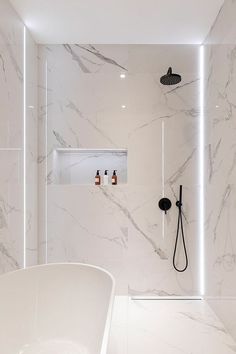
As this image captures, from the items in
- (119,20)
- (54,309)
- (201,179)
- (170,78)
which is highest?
(119,20)

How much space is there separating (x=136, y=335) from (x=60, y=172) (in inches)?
67.7

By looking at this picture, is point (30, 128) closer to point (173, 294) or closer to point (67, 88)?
point (67, 88)

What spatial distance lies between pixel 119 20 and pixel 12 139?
1381 millimetres

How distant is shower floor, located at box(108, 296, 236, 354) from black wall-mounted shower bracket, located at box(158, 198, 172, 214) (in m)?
0.91

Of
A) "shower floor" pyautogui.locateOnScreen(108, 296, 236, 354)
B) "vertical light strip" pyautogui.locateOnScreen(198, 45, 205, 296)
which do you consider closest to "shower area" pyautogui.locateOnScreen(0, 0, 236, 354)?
"vertical light strip" pyautogui.locateOnScreen(198, 45, 205, 296)

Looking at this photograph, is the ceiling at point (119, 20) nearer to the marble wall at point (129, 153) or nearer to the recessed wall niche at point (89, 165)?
the marble wall at point (129, 153)

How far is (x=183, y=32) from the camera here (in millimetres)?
2582

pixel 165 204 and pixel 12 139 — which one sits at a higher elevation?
pixel 12 139

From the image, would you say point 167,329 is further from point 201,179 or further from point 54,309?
point 201,179

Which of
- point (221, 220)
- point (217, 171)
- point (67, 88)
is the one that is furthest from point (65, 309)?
point (67, 88)

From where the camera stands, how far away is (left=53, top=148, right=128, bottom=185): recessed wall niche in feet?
9.64

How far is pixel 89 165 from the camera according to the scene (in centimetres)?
296

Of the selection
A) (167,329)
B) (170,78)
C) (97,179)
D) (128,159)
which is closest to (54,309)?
(167,329)

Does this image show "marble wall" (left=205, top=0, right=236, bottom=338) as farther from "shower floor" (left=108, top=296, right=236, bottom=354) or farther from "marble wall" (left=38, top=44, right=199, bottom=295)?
"marble wall" (left=38, top=44, right=199, bottom=295)
